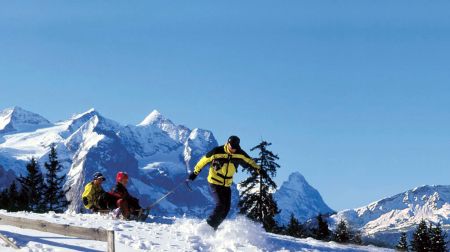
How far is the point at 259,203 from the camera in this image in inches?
2189

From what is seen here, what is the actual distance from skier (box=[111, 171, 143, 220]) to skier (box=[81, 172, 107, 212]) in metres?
0.46

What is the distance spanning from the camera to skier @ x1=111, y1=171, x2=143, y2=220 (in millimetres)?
20484

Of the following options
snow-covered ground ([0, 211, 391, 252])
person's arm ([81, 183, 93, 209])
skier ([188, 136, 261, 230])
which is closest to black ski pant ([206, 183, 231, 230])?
skier ([188, 136, 261, 230])

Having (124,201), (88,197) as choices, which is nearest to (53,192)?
(88,197)

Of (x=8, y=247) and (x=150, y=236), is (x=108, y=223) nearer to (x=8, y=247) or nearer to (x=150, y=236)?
(x=150, y=236)

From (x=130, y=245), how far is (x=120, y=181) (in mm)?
6711

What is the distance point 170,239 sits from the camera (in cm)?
1633

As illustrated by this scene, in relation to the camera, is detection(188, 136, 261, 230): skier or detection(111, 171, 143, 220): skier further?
detection(111, 171, 143, 220): skier

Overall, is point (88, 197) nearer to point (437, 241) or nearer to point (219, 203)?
point (219, 203)

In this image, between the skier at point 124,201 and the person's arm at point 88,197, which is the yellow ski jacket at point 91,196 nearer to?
the person's arm at point 88,197

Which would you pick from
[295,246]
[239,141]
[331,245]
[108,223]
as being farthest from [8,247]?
[331,245]

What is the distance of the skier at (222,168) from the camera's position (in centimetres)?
1667

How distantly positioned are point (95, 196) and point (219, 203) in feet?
22.4

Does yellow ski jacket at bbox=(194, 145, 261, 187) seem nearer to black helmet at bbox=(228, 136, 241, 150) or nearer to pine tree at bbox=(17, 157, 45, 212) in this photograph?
black helmet at bbox=(228, 136, 241, 150)
